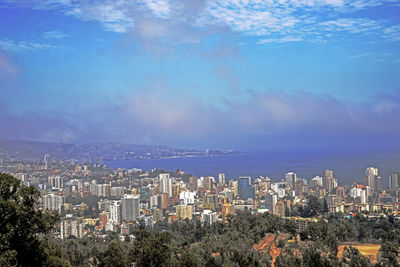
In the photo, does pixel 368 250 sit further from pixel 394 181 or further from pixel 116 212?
pixel 394 181

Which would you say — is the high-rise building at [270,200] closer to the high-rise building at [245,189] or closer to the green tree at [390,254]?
the high-rise building at [245,189]

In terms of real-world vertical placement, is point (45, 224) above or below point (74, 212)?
above

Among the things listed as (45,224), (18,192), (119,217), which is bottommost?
(119,217)

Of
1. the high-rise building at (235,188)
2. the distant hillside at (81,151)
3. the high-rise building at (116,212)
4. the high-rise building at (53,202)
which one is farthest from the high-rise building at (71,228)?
the distant hillside at (81,151)

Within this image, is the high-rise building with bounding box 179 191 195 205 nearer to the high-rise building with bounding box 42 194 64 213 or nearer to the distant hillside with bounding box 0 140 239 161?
the high-rise building with bounding box 42 194 64 213

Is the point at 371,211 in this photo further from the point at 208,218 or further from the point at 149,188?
the point at 149,188

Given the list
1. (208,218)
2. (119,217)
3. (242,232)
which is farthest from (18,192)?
(119,217)

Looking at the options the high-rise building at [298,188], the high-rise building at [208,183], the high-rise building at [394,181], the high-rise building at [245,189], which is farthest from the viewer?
the high-rise building at [208,183]

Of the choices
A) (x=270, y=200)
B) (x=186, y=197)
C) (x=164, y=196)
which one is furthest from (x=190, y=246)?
(x=164, y=196)
